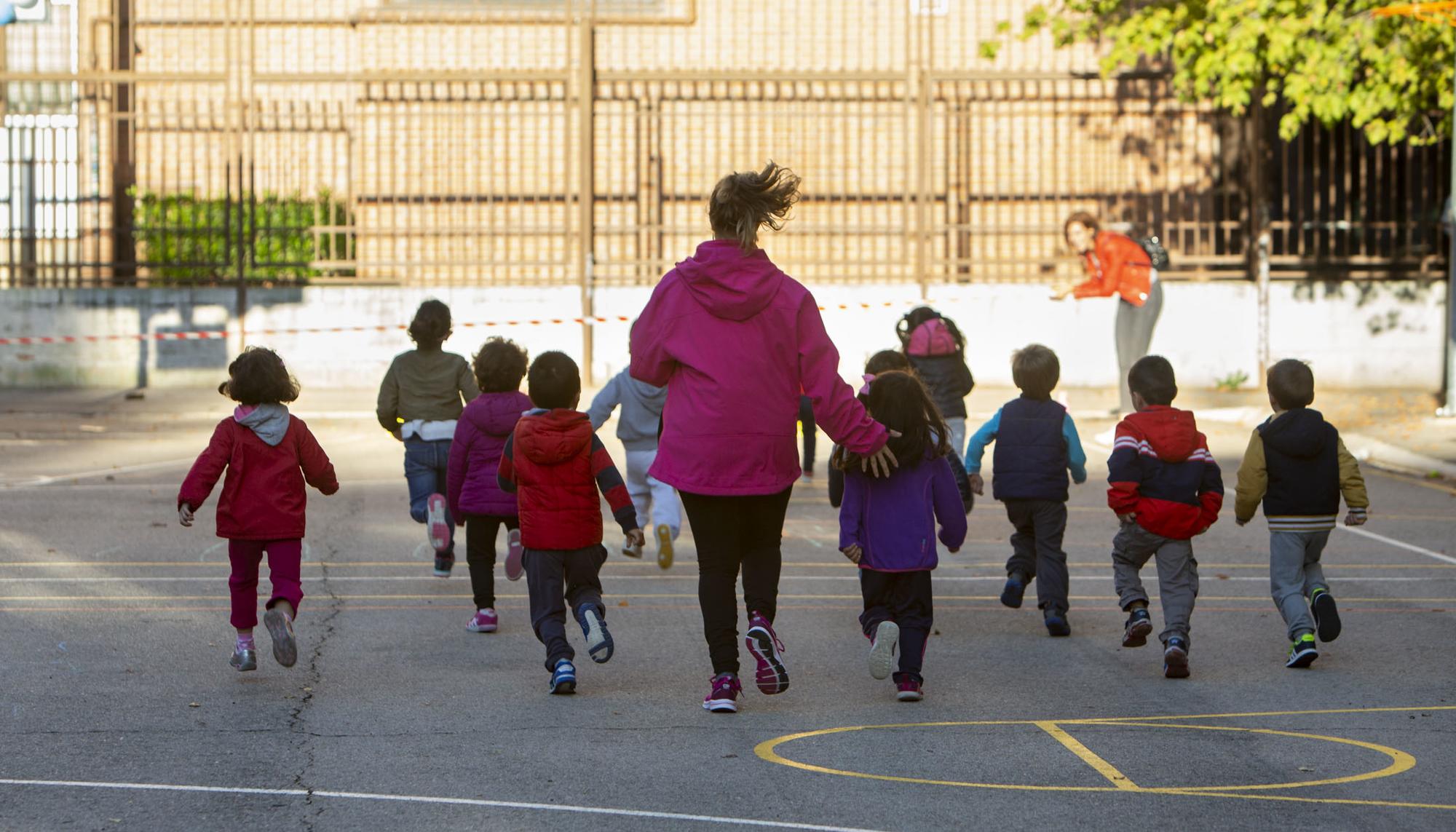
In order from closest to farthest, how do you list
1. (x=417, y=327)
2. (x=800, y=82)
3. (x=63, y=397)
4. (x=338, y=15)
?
(x=417, y=327) → (x=63, y=397) → (x=800, y=82) → (x=338, y=15)

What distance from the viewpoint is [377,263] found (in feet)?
71.7

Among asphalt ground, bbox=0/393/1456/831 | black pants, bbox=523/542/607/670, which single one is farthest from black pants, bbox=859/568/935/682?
black pants, bbox=523/542/607/670

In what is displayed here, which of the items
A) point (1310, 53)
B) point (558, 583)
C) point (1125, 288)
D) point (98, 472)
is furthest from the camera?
point (1310, 53)

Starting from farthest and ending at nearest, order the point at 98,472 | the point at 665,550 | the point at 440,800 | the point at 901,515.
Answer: the point at 98,472 < the point at 665,550 < the point at 901,515 < the point at 440,800

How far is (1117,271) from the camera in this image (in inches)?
695

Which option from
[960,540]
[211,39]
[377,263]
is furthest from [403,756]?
[211,39]

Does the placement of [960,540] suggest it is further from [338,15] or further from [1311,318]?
[338,15]

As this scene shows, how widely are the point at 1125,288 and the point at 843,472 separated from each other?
10873 mm

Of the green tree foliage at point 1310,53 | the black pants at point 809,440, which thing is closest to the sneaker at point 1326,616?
the black pants at point 809,440

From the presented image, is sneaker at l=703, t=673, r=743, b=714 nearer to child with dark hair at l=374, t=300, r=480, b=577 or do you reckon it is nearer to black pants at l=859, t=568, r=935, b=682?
black pants at l=859, t=568, r=935, b=682

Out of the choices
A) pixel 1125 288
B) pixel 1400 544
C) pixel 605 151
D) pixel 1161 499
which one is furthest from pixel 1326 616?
pixel 605 151

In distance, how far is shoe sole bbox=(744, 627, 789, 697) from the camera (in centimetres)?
669

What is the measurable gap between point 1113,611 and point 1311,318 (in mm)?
14306

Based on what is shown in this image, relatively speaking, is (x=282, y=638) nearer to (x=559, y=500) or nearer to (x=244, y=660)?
(x=244, y=660)
